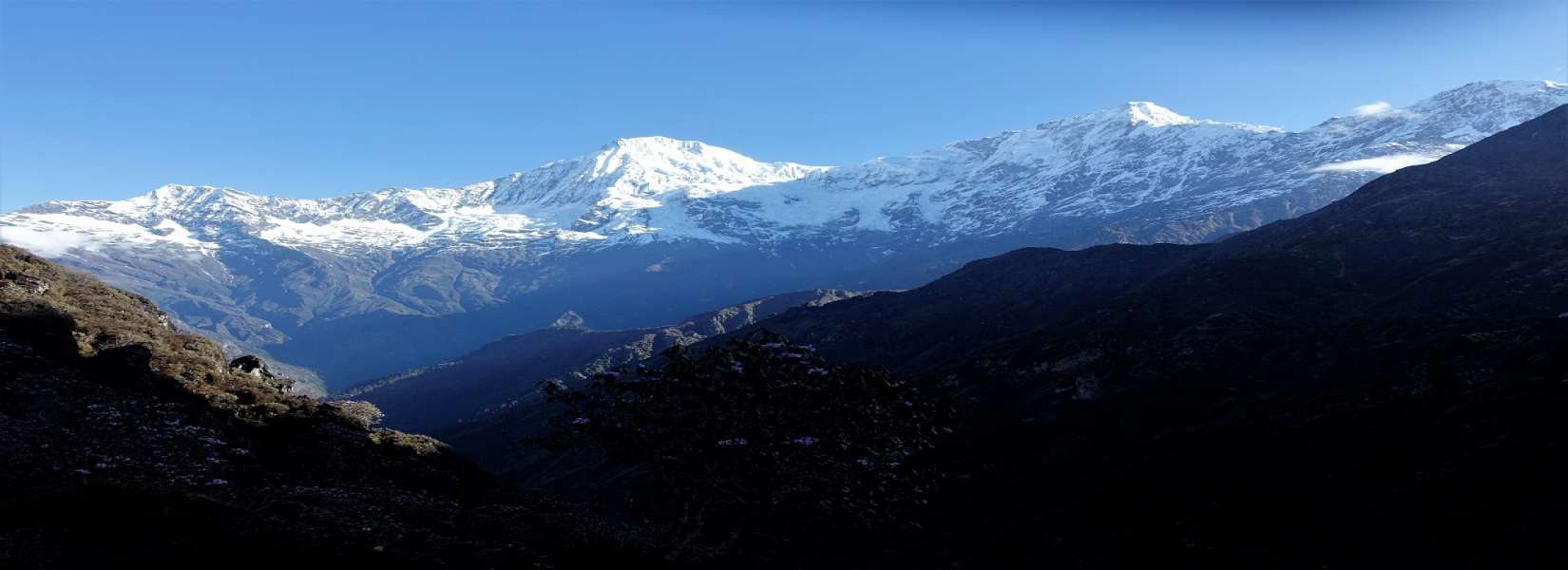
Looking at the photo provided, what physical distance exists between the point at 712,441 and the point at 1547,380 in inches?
1641

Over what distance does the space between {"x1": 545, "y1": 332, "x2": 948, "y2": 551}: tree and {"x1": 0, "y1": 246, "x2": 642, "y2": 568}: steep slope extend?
530 centimetres

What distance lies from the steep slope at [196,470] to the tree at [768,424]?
17.4 feet

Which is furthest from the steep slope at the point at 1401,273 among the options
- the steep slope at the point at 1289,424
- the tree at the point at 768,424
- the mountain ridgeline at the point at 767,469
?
the tree at the point at 768,424

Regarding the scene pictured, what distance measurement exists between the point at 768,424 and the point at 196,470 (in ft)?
78.6

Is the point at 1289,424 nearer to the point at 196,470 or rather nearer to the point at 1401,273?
the point at 196,470

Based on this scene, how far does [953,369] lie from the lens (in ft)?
429

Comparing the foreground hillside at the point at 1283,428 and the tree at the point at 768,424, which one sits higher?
the tree at the point at 768,424

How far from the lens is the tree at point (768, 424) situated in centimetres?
3491

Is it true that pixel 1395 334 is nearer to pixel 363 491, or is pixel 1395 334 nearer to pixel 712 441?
pixel 712 441

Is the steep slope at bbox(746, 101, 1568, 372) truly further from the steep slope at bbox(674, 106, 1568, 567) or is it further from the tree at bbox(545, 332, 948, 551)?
the tree at bbox(545, 332, 948, 551)

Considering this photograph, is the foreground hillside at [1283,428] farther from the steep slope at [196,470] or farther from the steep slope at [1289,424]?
the steep slope at [196,470]

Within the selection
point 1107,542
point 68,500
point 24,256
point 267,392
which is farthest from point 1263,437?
point 24,256

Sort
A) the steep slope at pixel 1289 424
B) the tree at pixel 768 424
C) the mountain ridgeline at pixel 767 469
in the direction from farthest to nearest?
the tree at pixel 768 424 < the steep slope at pixel 1289 424 < the mountain ridgeline at pixel 767 469

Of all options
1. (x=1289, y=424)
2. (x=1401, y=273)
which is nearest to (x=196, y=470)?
(x=1289, y=424)
